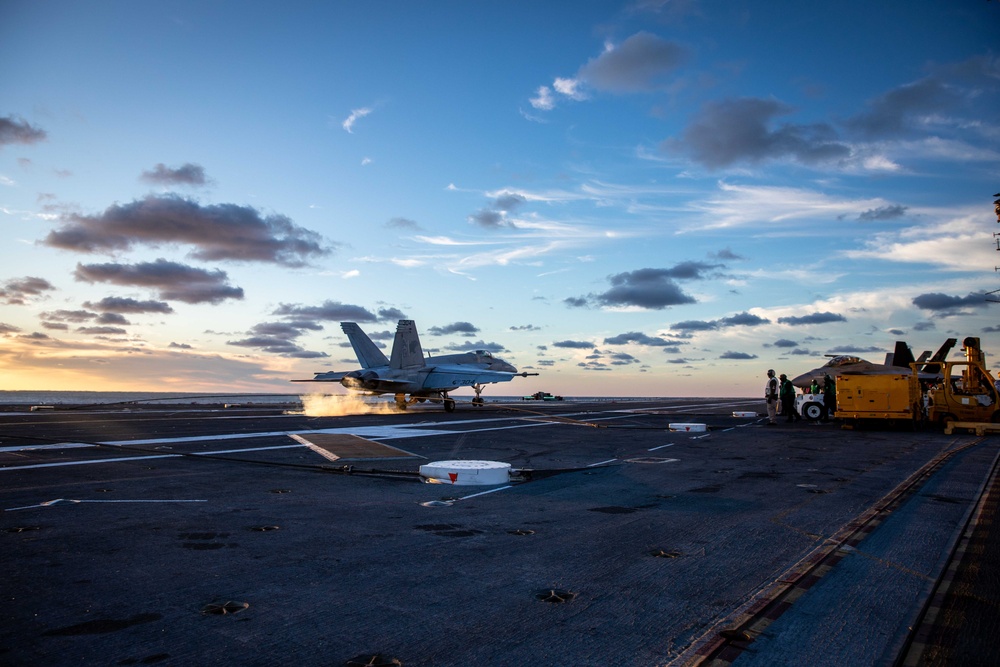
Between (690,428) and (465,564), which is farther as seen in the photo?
(690,428)

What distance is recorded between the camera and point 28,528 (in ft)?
18.4

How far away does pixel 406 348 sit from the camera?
32.1 metres

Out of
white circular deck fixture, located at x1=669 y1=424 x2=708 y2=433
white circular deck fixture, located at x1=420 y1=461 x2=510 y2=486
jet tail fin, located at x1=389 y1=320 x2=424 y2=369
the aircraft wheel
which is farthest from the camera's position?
jet tail fin, located at x1=389 y1=320 x2=424 y2=369

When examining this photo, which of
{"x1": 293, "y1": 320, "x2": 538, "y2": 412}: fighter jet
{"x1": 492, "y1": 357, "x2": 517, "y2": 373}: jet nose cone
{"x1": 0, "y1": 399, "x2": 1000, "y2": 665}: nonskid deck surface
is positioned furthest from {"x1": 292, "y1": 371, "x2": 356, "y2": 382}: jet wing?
{"x1": 0, "y1": 399, "x2": 1000, "y2": 665}: nonskid deck surface

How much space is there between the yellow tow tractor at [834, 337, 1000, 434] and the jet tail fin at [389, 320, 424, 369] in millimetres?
20169

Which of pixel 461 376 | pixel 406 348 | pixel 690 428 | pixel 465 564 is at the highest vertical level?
pixel 406 348

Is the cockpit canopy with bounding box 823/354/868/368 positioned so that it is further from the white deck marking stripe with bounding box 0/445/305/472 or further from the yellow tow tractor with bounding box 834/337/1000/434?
the white deck marking stripe with bounding box 0/445/305/472

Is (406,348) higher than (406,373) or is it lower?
higher

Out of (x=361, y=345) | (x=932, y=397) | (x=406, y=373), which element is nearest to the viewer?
(x=932, y=397)

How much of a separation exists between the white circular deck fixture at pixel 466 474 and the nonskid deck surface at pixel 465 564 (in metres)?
0.38

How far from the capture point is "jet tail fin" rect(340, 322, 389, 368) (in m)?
33.0

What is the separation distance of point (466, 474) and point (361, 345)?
83.5ft

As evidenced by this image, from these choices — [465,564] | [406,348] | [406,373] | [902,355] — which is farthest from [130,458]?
[902,355]

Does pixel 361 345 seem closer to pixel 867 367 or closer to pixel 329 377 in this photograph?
pixel 329 377
